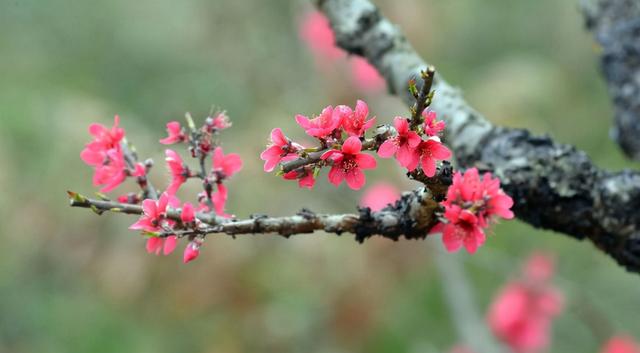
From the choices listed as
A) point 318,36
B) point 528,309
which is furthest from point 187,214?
point 318,36

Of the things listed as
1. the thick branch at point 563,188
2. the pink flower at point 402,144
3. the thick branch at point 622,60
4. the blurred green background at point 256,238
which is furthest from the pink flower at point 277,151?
the blurred green background at point 256,238

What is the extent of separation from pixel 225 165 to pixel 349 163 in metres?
0.29

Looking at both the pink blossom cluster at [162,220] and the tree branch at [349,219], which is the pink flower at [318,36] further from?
the pink blossom cluster at [162,220]

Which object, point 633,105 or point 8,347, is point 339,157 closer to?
point 633,105

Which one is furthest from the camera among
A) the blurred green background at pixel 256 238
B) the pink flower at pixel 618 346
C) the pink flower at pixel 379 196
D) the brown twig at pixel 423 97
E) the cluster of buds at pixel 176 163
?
the blurred green background at pixel 256 238

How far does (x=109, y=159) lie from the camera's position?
3.98 ft

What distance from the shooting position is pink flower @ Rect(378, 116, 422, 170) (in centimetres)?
92

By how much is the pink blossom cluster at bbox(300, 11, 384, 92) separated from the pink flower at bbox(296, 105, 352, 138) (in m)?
4.32

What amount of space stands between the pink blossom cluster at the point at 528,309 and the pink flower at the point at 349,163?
2.23m

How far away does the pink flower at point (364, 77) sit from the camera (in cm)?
529

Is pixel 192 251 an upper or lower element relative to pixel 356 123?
lower

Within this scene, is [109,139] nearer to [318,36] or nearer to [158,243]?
[158,243]

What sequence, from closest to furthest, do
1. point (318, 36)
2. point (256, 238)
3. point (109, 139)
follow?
point (109, 139) < point (256, 238) < point (318, 36)

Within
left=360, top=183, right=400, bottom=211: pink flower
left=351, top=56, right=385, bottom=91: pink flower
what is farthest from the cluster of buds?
left=351, top=56, right=385, bottom=91: pink flower
